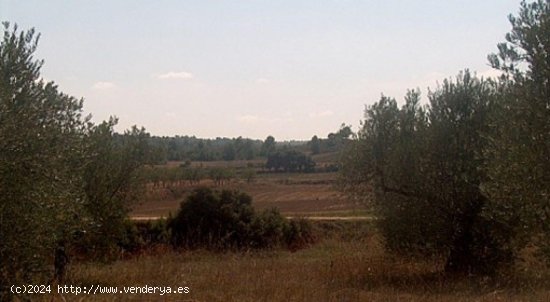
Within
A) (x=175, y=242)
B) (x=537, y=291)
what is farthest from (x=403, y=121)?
(x=175, y=242)

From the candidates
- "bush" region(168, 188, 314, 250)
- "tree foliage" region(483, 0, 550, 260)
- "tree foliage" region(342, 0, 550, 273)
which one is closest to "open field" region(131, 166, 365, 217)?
"bush" region(168, 188, 314, 250)

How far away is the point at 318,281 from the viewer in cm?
1644

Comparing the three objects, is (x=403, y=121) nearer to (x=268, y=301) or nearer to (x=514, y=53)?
(x=514, y=53)

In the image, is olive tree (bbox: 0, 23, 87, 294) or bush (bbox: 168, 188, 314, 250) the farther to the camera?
bush (bbox: 168, 188, 314, 250)

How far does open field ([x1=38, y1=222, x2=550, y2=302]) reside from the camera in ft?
43.2

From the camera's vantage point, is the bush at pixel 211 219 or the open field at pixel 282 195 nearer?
the bush at pixel 211 219

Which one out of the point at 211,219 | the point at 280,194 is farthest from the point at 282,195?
the point at 211,219

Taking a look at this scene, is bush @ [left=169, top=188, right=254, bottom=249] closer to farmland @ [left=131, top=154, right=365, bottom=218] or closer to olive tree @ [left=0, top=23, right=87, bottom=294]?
farmland @ [left=131, top=154, right=365, bottom=218]

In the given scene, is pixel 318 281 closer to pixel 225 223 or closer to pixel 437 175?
pixel 437 175

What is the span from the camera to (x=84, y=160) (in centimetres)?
1341

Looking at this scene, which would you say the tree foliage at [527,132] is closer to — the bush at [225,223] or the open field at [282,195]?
the bush at [225,223]

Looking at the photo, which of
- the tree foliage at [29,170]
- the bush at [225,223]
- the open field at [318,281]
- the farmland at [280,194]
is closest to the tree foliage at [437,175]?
the open field at [318,281]

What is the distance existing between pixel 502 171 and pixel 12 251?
9.37 m

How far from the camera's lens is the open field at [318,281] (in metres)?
13.2
